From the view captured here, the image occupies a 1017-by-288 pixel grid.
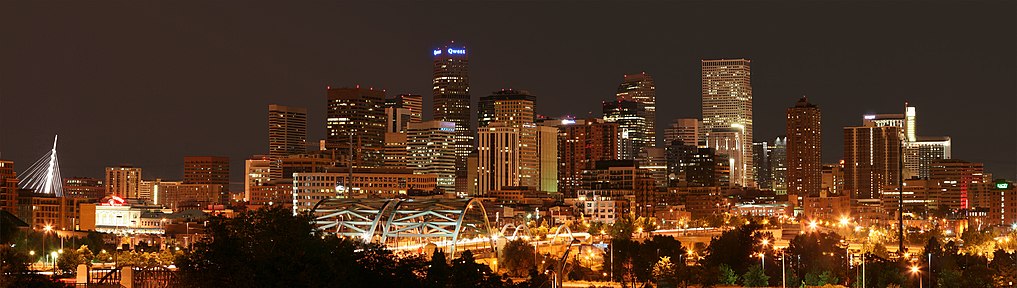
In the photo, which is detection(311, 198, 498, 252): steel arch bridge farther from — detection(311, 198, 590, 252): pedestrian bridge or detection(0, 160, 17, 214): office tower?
detection(0, 160, 17, 214): office tower

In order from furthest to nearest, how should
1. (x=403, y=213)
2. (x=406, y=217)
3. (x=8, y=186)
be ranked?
(x=8, y=186), (x=403, y=213), (x=406, y=217)

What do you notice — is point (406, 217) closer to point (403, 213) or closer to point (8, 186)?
point (403, 213)

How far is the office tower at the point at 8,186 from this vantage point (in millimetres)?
143500

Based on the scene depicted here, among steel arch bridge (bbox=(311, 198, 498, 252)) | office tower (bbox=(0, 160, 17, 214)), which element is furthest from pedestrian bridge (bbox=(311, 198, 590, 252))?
office tower (bbox=(0, 160, 17, 214))

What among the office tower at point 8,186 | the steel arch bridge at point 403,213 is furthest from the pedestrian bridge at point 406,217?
the office tower at point 8,186

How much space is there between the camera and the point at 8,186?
147 metres

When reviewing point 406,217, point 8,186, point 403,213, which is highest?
point 8,186

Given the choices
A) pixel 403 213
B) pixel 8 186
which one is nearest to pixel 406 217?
pixel 403 213

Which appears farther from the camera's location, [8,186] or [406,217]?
[8,186]

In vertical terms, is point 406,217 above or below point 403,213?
below

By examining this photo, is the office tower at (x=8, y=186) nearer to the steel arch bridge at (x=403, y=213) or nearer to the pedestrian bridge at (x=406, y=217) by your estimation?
the pedestrian bridge at (x=406, y=217)

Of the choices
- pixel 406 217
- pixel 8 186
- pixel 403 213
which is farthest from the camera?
pixel 8 186

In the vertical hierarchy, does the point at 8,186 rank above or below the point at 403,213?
above

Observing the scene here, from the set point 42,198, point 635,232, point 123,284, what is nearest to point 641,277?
point 123,284
